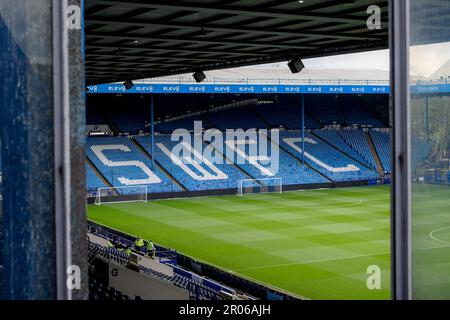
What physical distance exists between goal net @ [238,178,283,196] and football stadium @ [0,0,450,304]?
0.11 metres

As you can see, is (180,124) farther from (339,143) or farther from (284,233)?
(284,233)

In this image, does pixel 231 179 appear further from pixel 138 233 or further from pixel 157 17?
pixel 157 17

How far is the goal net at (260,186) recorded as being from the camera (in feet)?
130

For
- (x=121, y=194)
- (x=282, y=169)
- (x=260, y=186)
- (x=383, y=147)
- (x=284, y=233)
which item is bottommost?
(x=284, y=233)

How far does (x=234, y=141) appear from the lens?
44562mm

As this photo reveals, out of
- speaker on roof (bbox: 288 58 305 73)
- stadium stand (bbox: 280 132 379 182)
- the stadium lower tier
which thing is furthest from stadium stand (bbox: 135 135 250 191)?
speaker on roof (bbox: 288 58 305 73)

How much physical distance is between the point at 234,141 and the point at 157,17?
101 ft

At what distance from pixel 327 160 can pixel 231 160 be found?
22.9 feet

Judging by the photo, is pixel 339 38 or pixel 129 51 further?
pixel 129 51

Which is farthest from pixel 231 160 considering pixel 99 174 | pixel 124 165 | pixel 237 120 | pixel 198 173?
pixel 99 174

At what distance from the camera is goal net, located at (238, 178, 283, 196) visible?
1565 inches

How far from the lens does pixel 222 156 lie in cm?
4262

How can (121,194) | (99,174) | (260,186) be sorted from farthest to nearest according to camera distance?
(260,186) < (99,174) < (121,194)
